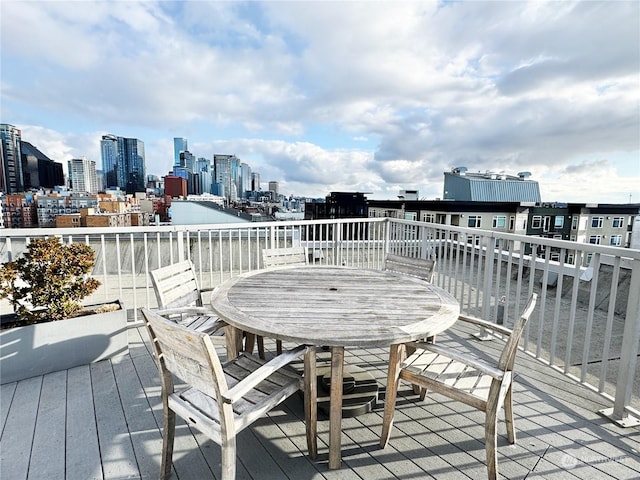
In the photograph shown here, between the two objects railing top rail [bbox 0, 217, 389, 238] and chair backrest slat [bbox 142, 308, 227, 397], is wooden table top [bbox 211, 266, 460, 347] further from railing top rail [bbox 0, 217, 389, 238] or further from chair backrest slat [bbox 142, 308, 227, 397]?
railing top rail [bbox 0, 217, 389, 238]

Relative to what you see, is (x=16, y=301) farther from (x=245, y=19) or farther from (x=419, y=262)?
(x=245, y=19)

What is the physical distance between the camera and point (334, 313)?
184 cm

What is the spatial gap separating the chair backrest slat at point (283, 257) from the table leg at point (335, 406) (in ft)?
5.69

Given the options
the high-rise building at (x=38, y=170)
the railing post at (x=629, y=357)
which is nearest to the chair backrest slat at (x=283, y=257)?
the railing post at (x=629, y=357)

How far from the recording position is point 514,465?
69.5 inches

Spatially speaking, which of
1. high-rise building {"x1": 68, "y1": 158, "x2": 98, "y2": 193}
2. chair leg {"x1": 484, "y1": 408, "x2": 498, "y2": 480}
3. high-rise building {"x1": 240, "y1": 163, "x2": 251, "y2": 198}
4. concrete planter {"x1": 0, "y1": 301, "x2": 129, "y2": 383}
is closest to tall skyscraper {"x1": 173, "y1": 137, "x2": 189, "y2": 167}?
high-rise building {"x1": 240, "y1": 163, "x2": 251, "y2": 198}

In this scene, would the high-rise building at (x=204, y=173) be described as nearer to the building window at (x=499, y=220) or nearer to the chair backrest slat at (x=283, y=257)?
the chair backrest slat at (x=283, y=257)

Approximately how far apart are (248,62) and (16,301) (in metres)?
7.61

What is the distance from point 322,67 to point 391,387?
25.8 ft

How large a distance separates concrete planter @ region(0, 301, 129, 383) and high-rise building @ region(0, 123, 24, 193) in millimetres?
7281

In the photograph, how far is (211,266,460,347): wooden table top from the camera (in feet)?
5.18

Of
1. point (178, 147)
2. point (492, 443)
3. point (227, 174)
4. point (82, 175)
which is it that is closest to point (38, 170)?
point (82, 175)

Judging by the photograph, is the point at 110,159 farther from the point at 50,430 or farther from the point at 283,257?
the point at 50,430

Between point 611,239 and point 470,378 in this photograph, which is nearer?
point 470,378
